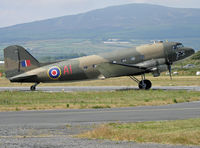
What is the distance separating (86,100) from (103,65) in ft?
31.2

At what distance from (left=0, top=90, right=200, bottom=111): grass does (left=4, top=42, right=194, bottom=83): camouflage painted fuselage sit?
3.66 m

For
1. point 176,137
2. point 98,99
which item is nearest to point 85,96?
point 98,99

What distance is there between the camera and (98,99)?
36344 mm

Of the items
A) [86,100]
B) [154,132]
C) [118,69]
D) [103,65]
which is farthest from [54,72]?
[154,132]

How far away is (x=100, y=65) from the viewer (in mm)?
44594

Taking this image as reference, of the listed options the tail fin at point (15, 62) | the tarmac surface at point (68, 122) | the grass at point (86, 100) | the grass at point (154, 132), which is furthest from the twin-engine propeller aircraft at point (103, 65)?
the grass at point (154, 132)

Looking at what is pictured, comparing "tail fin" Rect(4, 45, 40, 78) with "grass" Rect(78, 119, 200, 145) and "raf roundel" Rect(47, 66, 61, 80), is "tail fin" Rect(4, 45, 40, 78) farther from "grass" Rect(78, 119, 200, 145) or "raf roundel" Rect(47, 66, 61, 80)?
"grass" Rect(78, 119, 200, 145)

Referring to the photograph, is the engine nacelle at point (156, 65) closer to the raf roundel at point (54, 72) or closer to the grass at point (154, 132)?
the raf roundel at point (54, 72)

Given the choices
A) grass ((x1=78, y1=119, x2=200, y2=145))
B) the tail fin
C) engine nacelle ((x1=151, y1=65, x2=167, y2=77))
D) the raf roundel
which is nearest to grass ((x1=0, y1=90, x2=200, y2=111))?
engine nacelle ((x1=151, y1=65, x2=167, y2=77))

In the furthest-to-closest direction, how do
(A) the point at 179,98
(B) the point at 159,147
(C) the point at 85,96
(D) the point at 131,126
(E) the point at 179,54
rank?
(E) the point at 179,54 → (C) the point at 85,96 → (A) the point at 179,98 → (D) the point at 131,126 → (B) the point at 159,147

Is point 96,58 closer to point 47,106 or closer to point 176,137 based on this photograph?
point 47,106

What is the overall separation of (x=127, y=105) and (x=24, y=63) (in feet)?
59.5

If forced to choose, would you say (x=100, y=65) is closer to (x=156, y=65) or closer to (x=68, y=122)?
(x=156, y=65)

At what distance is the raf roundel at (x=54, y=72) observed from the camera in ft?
149
